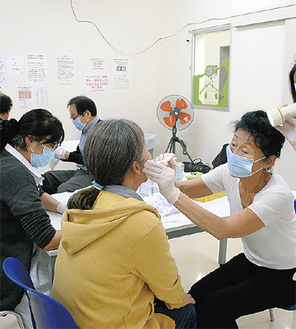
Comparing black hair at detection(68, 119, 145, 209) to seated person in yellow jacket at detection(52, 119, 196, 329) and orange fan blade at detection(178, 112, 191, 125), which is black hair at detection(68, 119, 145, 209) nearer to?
seated person in yellow jacket at detection(52, 119, 196, 329)

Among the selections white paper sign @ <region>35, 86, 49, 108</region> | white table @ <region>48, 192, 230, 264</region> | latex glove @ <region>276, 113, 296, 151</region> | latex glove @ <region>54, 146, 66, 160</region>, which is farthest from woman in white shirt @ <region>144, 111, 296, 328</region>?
white paper sign @ <region>35, 86, 49, 108</region>

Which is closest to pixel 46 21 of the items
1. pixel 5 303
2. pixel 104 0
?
pixel 104 0

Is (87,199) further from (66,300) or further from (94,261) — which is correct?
(66,300)

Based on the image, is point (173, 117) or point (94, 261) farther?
point (173, 117)

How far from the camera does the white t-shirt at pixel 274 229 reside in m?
1.45

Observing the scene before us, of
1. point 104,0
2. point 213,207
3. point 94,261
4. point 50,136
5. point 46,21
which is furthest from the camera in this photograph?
point 104,0

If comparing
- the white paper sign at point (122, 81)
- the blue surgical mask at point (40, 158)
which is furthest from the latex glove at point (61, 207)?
the white paper sign at point (122, 81)

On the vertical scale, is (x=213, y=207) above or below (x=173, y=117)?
below

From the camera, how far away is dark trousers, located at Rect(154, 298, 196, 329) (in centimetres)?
130

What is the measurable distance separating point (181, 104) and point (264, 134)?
281 cm

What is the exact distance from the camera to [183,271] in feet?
8.79

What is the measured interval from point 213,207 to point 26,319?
1.21 metres

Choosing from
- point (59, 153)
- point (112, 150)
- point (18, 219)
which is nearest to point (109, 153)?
point (112, 150)

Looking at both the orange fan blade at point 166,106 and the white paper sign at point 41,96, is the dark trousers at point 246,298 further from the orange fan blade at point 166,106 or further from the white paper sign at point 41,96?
the white paper sign at point 41,96
